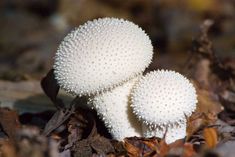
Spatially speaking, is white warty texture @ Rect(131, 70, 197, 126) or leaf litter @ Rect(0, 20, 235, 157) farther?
white warty texture @ Rect(131, 70, 197, 126)

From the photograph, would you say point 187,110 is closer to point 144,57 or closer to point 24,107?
point 144,57

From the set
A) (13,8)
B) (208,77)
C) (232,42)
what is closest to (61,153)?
(208,77)

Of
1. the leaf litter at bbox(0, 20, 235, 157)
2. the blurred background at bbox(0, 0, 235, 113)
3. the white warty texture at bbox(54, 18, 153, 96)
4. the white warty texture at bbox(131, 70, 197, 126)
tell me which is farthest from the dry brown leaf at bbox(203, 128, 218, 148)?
the blurred background at bbox(0, 0, 235, 113)

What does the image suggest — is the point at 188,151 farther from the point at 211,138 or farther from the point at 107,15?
the point at 107,15

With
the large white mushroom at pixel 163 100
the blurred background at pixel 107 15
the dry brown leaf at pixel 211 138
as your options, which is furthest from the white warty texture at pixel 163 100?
the blurred background at pixel 107 15

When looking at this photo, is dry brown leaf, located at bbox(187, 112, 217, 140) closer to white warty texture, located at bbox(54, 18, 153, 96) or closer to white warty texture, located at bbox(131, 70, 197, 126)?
white warty texture, located at bbox(131, 70, 197, 126)

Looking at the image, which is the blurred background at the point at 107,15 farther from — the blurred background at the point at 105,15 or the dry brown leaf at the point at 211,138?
the dry brown leaf at the point at 211,138
